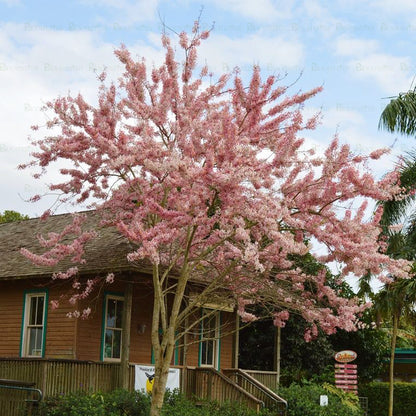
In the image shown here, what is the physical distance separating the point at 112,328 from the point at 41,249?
3.19 metres

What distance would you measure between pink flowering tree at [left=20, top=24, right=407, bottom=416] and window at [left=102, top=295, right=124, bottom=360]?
3.03 meters

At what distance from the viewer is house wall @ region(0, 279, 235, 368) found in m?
16.7

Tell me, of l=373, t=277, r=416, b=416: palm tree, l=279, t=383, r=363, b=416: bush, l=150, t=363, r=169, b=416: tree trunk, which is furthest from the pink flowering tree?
l=373, t=277, r=416, b=416: palm tree

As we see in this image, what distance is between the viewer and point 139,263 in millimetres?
15797

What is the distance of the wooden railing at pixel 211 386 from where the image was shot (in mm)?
17609

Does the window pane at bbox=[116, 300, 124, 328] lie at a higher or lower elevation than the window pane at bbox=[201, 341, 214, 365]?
higher

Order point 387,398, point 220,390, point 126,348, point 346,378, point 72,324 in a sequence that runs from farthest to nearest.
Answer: point 387,398 < point 346,378 < point 220,390 < point 72,324 < point 126,348

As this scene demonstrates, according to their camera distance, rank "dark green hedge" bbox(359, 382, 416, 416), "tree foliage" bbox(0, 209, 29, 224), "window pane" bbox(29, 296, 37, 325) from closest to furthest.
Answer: "window pane" bbox(29, 296, 37, 325) < "dark green hedge" bbox(359, 382, 416, 416) < "tree foliage" bbox(0, 209, 29, 224)

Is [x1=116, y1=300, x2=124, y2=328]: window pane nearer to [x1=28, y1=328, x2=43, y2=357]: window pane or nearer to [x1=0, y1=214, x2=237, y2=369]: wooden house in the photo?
[x1=0, y1=214, x2=237, y2=369]: wooden house

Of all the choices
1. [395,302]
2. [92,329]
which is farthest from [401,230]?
[92,329]

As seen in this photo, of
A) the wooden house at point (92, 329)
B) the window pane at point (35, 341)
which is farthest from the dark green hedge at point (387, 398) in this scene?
the window pane at point (35, 341)

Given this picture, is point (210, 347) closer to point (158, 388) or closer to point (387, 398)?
point (158, 388)

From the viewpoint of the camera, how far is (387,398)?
25.8 meters

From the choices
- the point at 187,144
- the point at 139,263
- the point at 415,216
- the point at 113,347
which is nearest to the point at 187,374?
the point at 113,347
